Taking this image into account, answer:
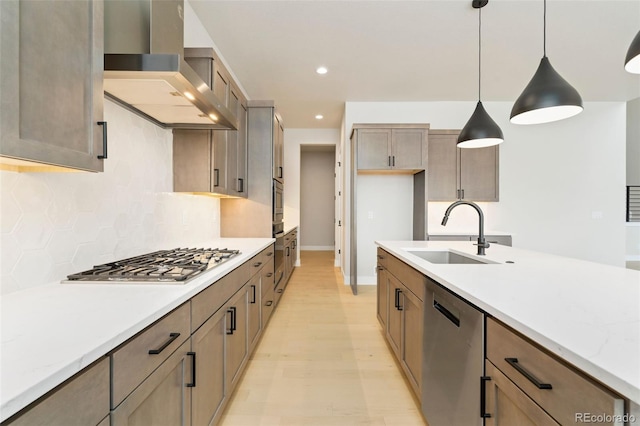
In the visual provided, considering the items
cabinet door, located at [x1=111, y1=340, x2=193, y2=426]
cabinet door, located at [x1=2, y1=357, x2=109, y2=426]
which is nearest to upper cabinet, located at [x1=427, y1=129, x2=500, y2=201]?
cabinet door, located at [x1=111, y1=340, x2=193, y2=426]

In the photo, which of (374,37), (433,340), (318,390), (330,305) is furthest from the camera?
(330,305)

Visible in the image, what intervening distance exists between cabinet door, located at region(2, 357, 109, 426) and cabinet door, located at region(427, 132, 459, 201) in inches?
161

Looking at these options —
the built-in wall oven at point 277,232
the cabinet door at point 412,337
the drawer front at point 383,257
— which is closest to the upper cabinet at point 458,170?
the drawer front at point 383,257

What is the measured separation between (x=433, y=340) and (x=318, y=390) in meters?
0.91

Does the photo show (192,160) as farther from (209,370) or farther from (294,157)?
(294,157)

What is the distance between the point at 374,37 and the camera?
2744 mm

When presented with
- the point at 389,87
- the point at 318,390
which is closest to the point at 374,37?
the point at 389,87

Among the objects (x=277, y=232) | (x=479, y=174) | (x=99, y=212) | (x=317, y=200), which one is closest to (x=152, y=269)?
(x=99, y=212)

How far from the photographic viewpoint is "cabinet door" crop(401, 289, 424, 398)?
5.02ft

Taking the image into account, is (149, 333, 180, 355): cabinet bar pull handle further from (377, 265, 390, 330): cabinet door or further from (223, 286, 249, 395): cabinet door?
(377, 265, 390, 330): cabinet door

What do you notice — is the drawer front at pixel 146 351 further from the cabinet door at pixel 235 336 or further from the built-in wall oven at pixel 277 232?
the built-in wall oven at pixel 277 232

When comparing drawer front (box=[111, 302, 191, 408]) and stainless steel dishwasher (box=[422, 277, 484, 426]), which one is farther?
stainless steel dishwasher (box=[422, 277, 484, 426])

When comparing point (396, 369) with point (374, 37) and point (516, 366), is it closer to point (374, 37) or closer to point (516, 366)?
point (516, 366)

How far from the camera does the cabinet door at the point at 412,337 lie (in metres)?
1.53
